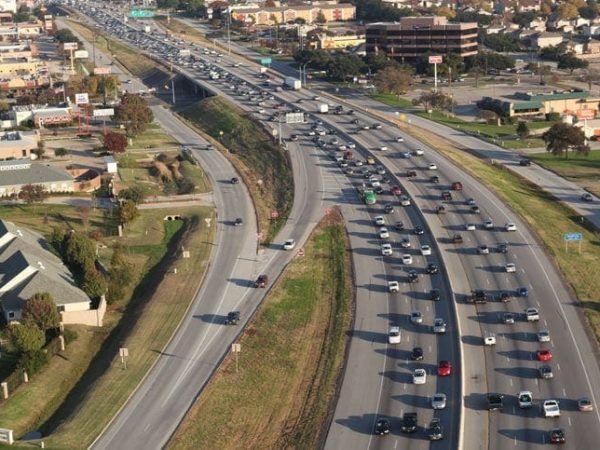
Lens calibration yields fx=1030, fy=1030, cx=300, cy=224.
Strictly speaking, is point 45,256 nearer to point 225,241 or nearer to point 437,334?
point 225,241

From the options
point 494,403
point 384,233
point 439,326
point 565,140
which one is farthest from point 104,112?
point 494,403

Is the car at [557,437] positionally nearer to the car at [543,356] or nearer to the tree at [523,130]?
the car at [543,356]

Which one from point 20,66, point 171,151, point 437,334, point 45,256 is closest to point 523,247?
point 437,334

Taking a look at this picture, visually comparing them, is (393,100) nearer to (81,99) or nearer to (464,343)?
(81,99)

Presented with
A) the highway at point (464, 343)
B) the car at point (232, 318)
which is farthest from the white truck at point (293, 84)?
the car at point (232, 318)

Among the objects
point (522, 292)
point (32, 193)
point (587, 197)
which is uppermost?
point (32, 193)

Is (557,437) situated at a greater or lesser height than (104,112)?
lesser

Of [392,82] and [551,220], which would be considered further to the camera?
[392,82]
